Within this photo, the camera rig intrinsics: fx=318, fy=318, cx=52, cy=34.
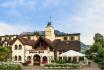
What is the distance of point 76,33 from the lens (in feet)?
242

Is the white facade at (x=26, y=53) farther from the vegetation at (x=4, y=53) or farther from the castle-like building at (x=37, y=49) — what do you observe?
the vegetation at (x=4, y=53)

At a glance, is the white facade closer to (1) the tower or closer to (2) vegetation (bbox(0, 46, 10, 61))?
(2) vegetation (bbox(0, 46, 10, 61))

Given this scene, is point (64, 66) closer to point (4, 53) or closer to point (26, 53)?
point (4, 53)

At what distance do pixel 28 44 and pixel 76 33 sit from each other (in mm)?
12988

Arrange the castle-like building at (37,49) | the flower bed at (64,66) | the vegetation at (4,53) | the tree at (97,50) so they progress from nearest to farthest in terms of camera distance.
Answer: the flower bed at (64,66) → the vegetation at (4,53) → the tree at (97,50) → the castle-like building at (37,49)

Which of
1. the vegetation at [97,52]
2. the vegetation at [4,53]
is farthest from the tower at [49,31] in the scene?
the vegetation at [4,53]

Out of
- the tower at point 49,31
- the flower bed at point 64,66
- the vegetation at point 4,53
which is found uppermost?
the tower at point 49,31

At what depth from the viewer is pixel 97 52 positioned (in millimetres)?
65562

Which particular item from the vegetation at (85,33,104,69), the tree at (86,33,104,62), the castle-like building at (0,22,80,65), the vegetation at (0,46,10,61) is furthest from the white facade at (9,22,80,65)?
the tree at (86,33,104,62)

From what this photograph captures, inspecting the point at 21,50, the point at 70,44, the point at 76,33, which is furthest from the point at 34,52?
the point at 76,33

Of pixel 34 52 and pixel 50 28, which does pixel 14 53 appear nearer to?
pixel 34 52

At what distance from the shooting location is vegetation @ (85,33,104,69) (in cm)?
6033

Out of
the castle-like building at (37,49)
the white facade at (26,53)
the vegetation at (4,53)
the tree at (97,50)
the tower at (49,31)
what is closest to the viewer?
the vegetation at (4,53)

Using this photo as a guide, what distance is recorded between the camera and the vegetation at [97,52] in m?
60.3
